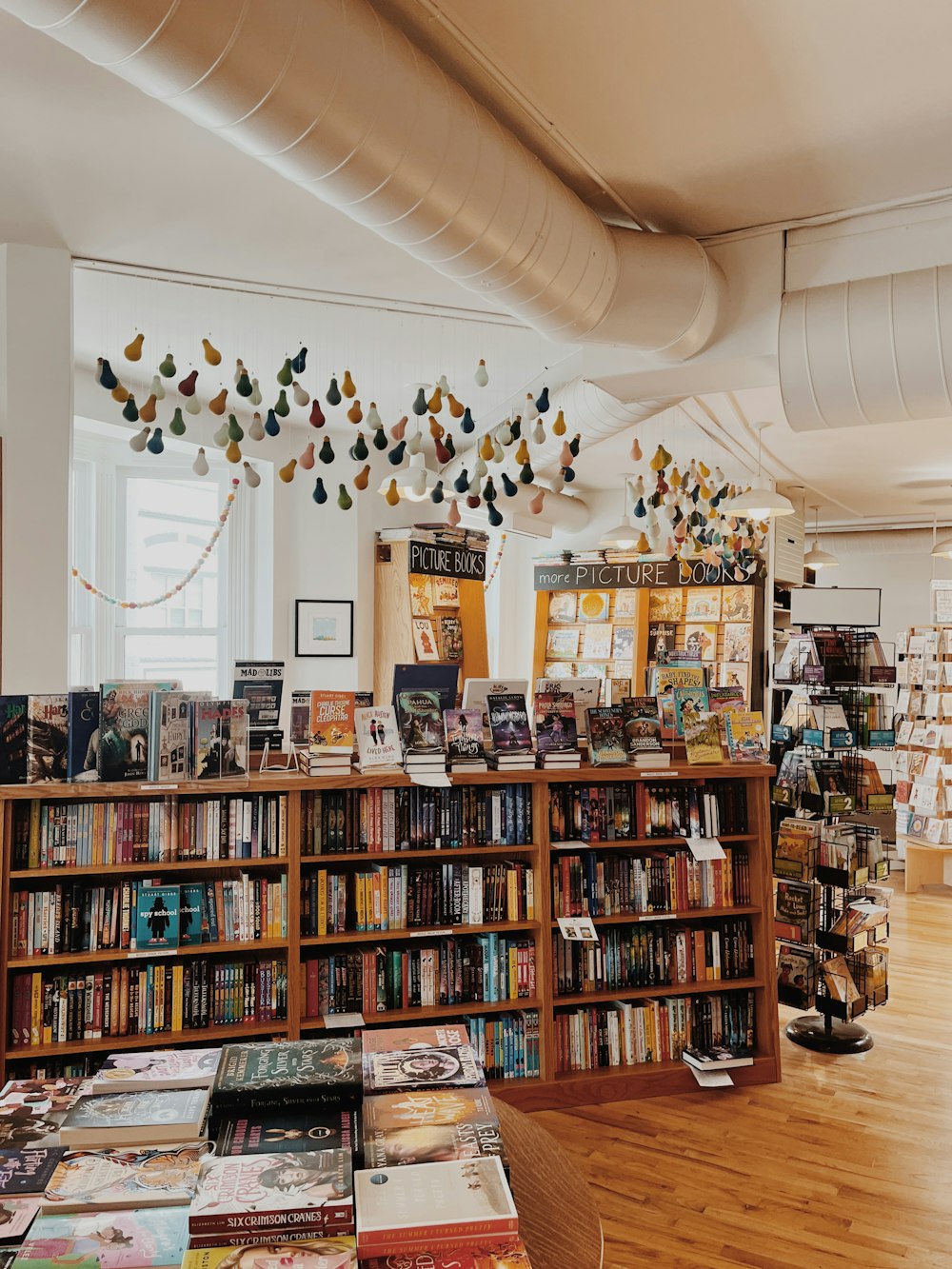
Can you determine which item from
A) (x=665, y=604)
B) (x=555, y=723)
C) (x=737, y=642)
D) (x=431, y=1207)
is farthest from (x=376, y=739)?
(x=665, y=604)

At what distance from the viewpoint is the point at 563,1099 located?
386cm

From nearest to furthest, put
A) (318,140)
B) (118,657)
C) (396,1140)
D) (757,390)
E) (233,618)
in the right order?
(396,1140), (318,140), (757,390), (118,657), (233,618)

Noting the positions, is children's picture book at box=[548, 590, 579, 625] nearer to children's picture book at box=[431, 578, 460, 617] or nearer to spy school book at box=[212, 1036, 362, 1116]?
children's picture book at box=[431, 578, 460, 617]

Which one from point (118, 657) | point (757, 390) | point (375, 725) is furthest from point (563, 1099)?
point (118, 657)

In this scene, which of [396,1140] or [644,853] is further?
[644,853]

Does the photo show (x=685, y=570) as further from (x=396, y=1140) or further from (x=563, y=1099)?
(x=396, y=1140)

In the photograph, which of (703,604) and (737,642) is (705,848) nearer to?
(737,642)

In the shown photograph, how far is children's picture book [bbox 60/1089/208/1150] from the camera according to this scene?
5.52ft

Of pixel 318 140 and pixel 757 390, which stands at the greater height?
pixel 757 390

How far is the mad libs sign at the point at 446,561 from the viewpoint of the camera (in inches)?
312

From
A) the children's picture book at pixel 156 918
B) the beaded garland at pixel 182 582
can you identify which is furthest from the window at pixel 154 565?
the children's picture book at pixel 156 918

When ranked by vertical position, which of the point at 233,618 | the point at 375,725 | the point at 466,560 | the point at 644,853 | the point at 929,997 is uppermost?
the point at 466,560

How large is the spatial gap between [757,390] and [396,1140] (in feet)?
17.1

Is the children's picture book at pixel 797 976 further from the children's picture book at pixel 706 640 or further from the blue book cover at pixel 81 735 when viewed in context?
the children's picture book at pixel 706 640
